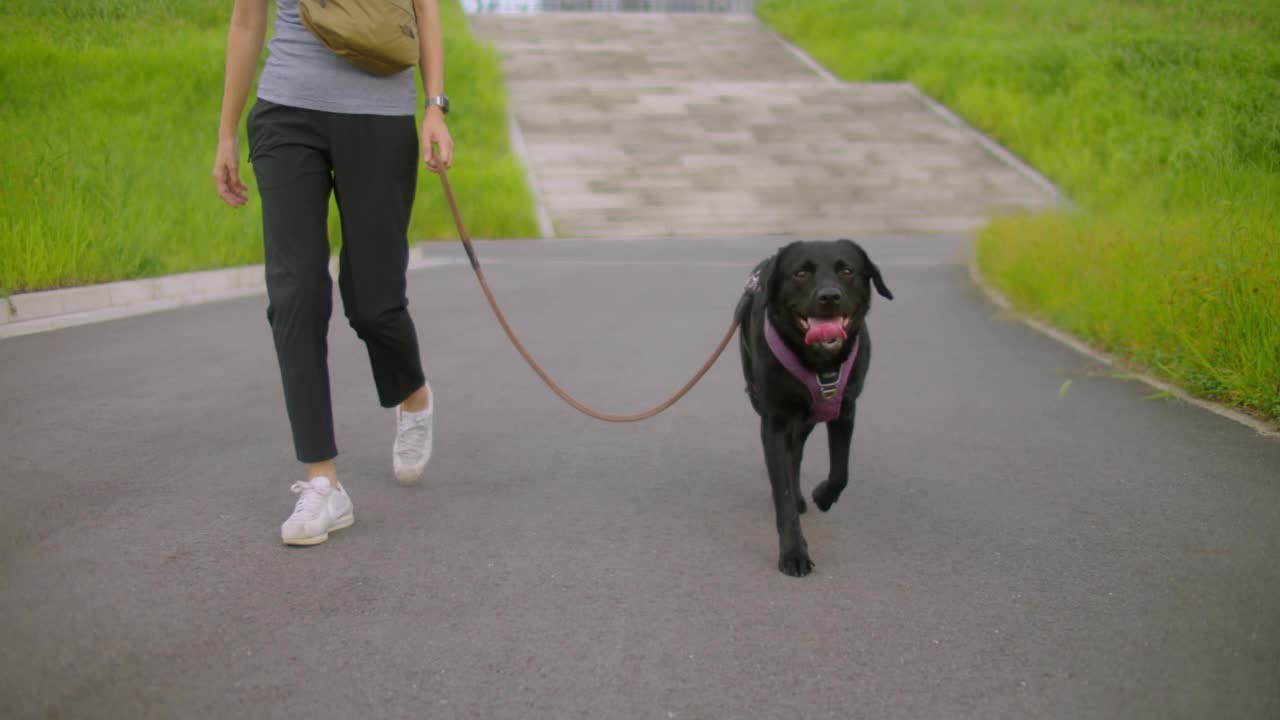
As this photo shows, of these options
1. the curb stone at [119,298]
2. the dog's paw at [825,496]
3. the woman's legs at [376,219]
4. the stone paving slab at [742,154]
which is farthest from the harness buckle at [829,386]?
the stone paving slab at [742,154]

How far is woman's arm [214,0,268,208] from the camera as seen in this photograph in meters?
3.87

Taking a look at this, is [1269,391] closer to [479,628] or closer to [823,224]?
[479,628]

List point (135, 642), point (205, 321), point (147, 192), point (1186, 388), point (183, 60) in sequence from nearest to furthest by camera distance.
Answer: point (135, 642) < point (1186, 388) < point (205, 321) < point (147, 192) < point (183, 60)

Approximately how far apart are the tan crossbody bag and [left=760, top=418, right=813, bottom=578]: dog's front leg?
173 centimetres

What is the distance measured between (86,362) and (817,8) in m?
33.3

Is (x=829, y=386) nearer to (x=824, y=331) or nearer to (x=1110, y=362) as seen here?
(x=824, y=331)

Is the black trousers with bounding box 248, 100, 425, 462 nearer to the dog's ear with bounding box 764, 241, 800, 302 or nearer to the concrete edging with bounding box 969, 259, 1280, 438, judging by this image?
the dog's ear with bounding box 764, 241, 800, 302

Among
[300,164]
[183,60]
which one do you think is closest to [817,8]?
[183,60]

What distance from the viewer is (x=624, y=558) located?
375cm

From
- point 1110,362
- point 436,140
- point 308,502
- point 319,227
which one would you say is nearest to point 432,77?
point 436,140

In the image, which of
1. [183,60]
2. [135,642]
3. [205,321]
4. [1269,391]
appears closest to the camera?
[135,642]

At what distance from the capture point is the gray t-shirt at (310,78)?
3762mm

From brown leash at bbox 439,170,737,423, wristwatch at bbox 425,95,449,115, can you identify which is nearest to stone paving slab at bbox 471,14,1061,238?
brown leash at bbox 439,170,737,423

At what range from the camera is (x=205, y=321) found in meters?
8.82
